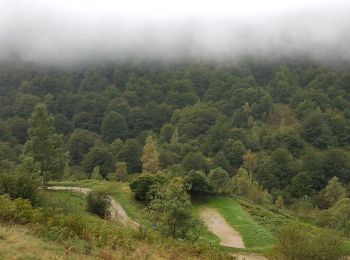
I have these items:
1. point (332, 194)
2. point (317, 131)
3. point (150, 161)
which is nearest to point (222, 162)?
point (332, 194)

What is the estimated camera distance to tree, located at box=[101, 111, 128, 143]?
134 meters

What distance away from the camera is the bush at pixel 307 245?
77.8 ft

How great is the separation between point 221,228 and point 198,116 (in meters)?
97.7

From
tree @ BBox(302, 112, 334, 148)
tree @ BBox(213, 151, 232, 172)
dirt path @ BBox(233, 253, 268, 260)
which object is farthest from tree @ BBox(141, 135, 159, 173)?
tree @ BBox(302, 112, 334, 148)

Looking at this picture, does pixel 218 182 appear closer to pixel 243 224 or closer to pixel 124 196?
pixel 243 224

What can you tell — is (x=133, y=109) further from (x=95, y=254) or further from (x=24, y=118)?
(x=95, y=254)

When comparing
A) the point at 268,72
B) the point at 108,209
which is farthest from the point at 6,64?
Answer: the point at 108,209

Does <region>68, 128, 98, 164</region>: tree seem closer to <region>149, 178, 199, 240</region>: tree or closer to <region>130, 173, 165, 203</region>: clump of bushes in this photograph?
<region>130, 173, 165, 203</region>: clump of bushes

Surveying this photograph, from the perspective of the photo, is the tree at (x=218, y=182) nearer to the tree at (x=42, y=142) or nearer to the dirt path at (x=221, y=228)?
the dirt path at (x=221, y=228)

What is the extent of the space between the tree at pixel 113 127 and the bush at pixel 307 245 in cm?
11078

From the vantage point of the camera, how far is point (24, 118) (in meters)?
136

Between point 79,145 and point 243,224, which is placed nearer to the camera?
point 243,224

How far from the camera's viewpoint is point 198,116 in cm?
13750

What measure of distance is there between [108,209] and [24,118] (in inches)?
4147
